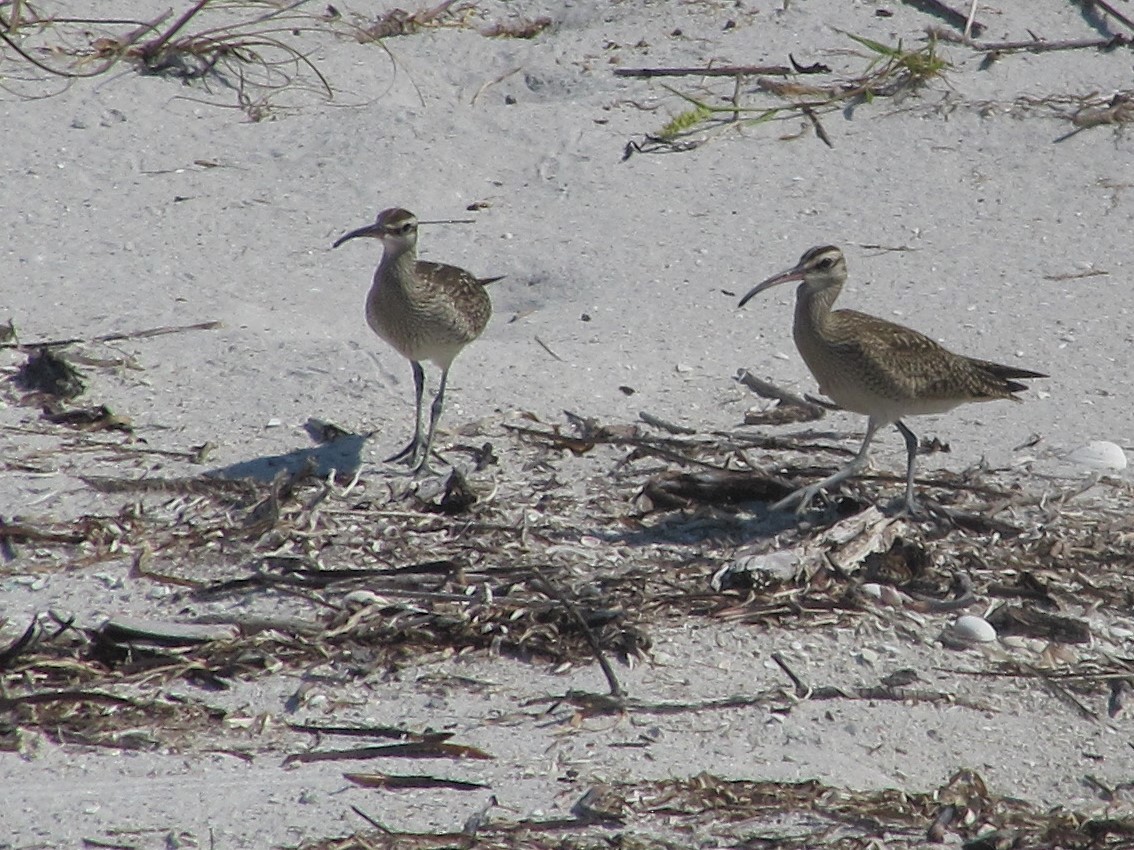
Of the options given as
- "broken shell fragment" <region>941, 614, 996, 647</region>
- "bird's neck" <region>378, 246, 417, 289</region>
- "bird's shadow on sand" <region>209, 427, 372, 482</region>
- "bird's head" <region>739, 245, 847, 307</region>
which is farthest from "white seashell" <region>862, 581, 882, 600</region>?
"bird's neck" <region>378, 246, 417, 289</region>

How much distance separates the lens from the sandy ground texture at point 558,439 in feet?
16.9

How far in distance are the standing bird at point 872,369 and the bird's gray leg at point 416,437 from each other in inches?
57.9

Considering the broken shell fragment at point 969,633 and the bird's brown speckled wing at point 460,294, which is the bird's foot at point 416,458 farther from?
the broken shell fragment at point 969,633

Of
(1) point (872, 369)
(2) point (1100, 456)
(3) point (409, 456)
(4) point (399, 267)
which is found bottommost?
(3) point (409, 456)

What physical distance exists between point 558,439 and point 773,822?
2.61m

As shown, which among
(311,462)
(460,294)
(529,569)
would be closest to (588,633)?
(529,569)

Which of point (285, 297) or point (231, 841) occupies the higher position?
point (231, 841)

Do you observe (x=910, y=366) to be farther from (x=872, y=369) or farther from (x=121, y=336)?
(x=121, y=336)

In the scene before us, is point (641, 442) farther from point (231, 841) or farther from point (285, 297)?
point (231, 841)

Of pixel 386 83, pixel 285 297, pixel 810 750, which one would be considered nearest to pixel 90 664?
pixel 810 750

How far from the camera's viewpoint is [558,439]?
725cm

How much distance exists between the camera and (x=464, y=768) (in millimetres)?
5047

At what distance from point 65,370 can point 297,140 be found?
2706mm

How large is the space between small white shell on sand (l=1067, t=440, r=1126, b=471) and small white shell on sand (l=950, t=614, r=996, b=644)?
1.43 m
